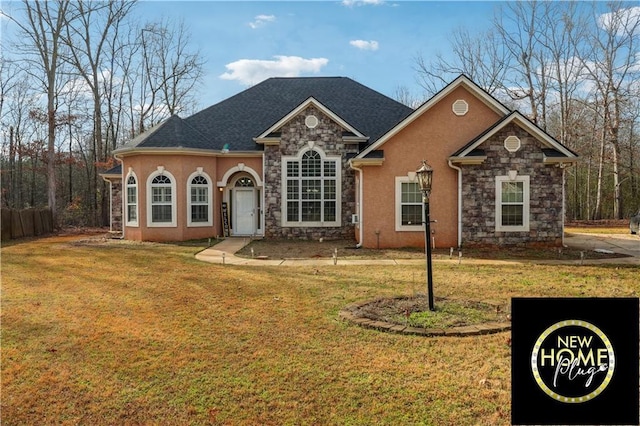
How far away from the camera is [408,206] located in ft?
45.9

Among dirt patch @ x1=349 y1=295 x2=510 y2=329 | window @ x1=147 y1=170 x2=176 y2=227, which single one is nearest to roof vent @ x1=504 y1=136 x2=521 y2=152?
dirt patch @ x1=349 y1=295 x2=510 y2=329

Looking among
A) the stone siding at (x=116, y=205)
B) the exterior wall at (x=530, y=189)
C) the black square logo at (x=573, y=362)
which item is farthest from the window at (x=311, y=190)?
the black square logo at (x=573, y=362)

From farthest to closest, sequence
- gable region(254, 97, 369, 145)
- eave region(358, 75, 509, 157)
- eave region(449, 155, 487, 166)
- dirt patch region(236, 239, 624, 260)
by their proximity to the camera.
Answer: gable region(254, 97, 369, 145)
eave region(358, 75, 509, 157)
eave region(449, 155, 487, 166)
dirt patch region(236, 239, 624, 260)

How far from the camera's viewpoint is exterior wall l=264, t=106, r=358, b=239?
53.7 ft

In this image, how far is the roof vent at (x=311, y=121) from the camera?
53.6ft

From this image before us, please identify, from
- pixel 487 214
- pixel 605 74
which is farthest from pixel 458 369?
pixel 605 74

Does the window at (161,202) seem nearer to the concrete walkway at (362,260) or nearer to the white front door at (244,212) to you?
the white front door at (244,212)

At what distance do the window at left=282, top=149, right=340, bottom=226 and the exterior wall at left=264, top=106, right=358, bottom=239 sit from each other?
22cm

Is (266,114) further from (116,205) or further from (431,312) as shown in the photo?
(431,312)

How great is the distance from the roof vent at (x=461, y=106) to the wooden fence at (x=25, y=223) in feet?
61.9

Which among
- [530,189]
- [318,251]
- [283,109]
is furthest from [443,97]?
[283,109]

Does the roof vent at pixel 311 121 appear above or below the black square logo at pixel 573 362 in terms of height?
above

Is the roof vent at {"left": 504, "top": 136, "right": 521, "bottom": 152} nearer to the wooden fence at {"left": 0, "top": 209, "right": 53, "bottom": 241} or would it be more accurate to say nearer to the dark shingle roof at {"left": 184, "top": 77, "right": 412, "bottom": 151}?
the dark shingle roof at {"left": 184, "top": 77, "right": 412, "bottom": 151}

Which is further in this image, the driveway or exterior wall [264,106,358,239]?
exterior wall [264,106,358,239]
